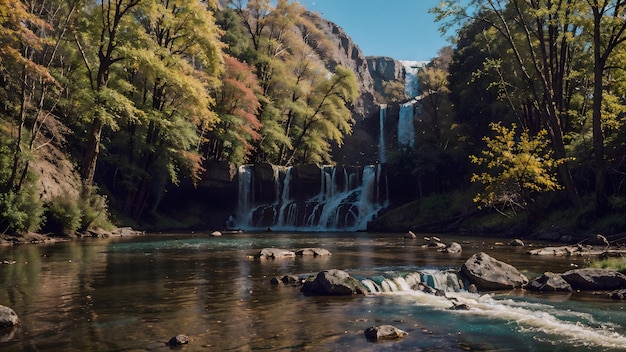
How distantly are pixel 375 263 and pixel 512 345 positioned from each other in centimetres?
848

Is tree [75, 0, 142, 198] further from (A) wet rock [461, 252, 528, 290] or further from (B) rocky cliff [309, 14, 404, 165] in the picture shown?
(B) rocky cliff [309, 14, 404, 165]

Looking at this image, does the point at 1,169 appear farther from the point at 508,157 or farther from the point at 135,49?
the point at 508,157

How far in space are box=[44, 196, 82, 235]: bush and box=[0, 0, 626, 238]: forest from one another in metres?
0.06

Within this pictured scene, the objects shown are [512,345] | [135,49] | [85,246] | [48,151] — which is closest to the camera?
[512,345]

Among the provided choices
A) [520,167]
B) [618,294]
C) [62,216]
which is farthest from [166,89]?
[618,294]

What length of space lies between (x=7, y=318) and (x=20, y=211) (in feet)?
51.4

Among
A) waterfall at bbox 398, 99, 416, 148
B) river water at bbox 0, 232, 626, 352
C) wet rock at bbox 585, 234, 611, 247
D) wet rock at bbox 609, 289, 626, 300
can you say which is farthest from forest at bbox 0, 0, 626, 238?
wet rock at bbox 609, 289, 626, 300

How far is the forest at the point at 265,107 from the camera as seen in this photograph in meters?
22.5

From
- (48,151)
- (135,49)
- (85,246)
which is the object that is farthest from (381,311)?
(48,151)

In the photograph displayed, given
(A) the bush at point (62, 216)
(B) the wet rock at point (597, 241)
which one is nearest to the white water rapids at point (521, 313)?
(B) the wet rock at point (597, 241)

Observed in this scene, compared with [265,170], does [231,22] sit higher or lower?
higher

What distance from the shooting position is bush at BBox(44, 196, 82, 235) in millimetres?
23812

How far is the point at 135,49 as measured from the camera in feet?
80.6

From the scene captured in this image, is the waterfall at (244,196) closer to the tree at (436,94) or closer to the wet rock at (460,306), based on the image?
the tree at (436,94)
